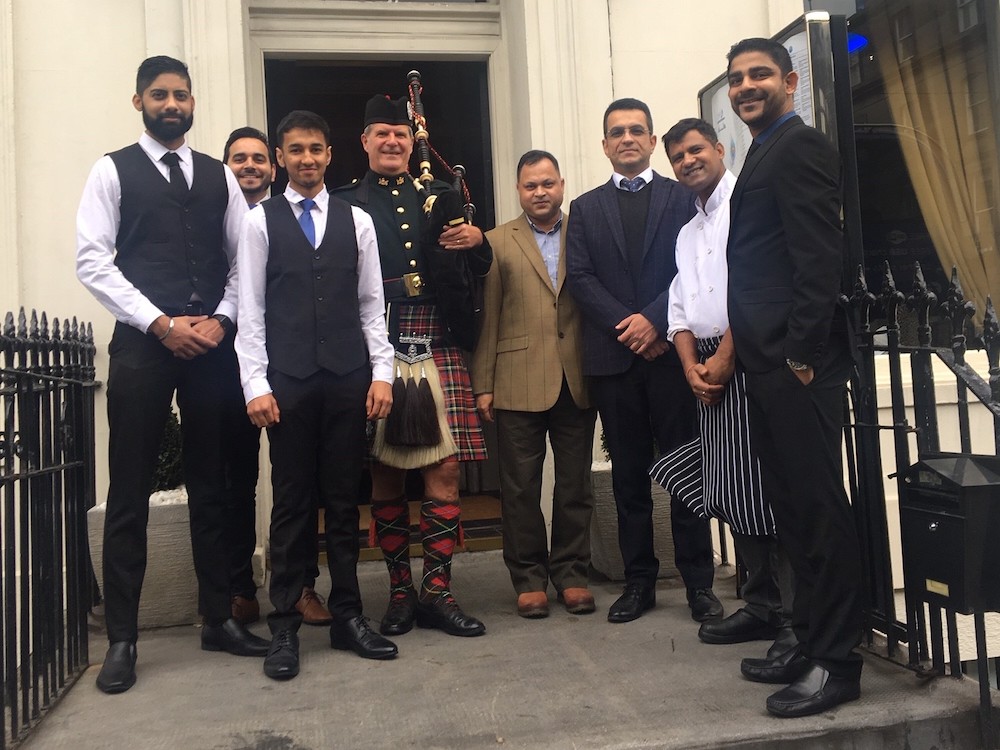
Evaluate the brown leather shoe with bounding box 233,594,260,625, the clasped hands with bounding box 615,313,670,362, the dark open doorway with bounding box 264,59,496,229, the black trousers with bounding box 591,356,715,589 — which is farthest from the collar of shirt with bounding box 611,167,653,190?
the brown leather shoe with bounding box 233,594,260,625

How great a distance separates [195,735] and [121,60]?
3836 millimetres

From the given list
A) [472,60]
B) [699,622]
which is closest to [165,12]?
[472,60]

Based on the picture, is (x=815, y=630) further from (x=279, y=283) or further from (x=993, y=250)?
(x=993, y=250)

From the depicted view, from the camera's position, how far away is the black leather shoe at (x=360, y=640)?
12.0 feet

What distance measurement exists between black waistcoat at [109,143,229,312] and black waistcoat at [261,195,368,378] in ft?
0.83

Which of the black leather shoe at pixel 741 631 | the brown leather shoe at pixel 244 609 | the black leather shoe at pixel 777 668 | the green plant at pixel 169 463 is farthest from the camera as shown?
the green plant at pixel 169 463

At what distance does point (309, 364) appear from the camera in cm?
356

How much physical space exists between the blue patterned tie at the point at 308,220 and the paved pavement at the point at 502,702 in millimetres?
1662

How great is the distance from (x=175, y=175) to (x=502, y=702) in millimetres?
2287

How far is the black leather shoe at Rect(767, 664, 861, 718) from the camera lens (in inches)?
116

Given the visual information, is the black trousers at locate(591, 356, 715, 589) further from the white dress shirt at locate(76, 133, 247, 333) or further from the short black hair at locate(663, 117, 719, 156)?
the white dress shirt at locate(76, 133, 247, 333)

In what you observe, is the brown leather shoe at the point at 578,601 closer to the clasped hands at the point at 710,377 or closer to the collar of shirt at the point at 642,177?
the clasped hands at the point at 710,377

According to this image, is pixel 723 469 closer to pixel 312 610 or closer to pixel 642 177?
pixel 642 177

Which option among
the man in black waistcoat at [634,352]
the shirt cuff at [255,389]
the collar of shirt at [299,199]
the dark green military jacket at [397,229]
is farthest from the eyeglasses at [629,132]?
the shirt cuff at [255,389]
